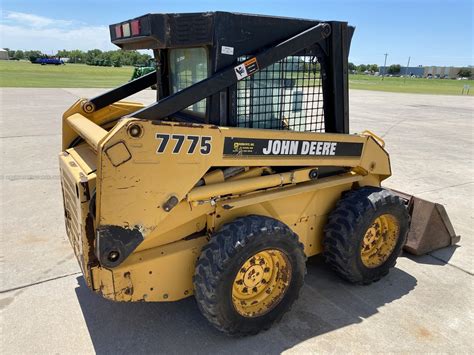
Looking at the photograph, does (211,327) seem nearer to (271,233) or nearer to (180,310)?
(180,310)

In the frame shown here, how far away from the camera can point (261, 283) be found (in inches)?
118

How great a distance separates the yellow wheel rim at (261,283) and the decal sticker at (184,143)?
0.87m

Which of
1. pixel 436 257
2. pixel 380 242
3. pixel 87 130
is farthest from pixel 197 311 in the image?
pixel 436 257

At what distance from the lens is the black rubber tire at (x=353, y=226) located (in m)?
3.34

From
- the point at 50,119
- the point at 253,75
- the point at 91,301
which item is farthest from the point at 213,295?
the point at 50,119

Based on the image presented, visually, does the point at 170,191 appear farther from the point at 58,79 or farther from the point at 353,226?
the point at 58,79

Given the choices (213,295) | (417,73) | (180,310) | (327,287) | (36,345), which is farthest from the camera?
(417,73)

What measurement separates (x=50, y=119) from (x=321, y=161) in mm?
11512

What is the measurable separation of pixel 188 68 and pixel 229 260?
1486 millimetres

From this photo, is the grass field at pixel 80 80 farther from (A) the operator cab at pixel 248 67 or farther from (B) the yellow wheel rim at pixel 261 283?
(B) the yellow wheel rim at pixel 261 283

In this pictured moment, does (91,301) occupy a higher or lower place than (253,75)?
lower

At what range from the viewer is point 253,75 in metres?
2.85

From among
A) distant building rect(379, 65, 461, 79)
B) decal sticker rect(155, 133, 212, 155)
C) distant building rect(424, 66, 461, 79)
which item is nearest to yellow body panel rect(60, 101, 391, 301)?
decal sticker rect(155, 133, 212, 155)

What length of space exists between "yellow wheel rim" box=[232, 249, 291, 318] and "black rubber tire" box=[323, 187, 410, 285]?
2.09ft
